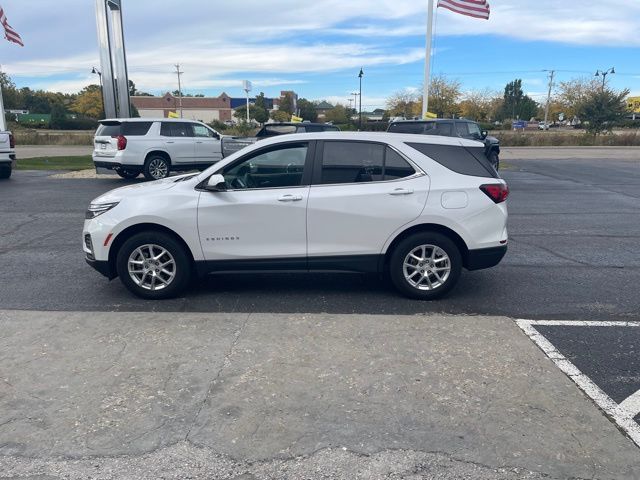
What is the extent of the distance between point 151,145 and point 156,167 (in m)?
0.66

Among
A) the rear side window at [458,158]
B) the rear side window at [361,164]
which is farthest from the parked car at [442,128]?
the rear side window at [361,164]

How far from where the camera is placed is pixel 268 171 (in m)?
5.51

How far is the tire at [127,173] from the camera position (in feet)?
55.3

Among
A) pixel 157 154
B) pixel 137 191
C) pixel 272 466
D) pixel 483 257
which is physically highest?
pixel 137 191

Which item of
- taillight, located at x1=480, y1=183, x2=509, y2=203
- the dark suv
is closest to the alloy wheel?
taillight, located at x1=480, y1=183, x2=509, y2=203

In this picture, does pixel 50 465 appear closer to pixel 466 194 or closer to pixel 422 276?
pixel 422 276

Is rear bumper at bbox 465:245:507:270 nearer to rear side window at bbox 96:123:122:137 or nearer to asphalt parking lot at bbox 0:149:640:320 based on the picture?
asphalt parking lot at bbox 0:149:640:320

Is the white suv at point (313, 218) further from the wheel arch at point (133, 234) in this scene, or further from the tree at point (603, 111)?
the tree at point (603, 111)

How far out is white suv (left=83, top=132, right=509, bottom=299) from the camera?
539cm

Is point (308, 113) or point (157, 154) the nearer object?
point (157, 154)

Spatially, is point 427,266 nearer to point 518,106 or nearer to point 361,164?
point 361,164

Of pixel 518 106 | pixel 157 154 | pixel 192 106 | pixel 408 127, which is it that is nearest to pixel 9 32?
pixel 157 154

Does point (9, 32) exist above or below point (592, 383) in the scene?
above

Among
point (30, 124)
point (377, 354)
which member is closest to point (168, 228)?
point (377, 354)
